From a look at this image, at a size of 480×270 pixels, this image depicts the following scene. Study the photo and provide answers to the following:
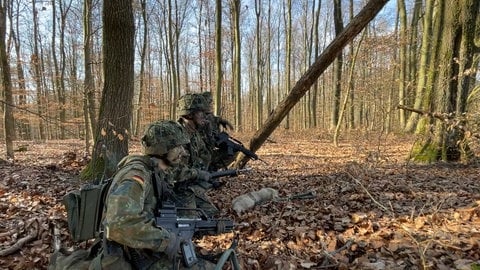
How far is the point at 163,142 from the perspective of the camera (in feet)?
9.34

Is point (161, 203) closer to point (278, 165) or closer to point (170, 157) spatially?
point (170, 157)

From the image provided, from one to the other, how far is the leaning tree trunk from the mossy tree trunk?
7.87 ft

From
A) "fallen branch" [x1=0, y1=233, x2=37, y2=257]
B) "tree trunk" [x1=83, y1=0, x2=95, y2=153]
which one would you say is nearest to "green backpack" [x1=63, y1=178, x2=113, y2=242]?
"fallen branch" [x1=0, y1=233, x2=37, y2=257]

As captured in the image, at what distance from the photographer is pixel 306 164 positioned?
9.45m

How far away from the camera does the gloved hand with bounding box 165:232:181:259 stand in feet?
8.33

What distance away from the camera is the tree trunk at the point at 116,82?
19.8 feet

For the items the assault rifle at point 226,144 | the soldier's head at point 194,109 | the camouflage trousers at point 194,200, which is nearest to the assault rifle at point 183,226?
the camouflage trousers at point 194,200

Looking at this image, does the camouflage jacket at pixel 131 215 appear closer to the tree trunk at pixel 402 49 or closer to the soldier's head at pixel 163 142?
the soldier's head at pixel 163 142

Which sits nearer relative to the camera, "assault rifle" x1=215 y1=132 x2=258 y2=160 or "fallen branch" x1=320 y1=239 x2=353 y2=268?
"fallen branch" x1=320 y1=239 x2=353 y2=268

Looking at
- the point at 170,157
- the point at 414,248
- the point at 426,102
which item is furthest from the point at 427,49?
the point at 170,157

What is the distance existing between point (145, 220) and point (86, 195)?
665 mm

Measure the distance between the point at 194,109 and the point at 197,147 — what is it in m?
0.64

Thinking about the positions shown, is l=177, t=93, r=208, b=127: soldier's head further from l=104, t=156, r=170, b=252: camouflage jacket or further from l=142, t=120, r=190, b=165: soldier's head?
l=104, t=156, r=170, b=252: camouflage jacket

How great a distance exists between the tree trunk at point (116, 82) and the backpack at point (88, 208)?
3.31m
